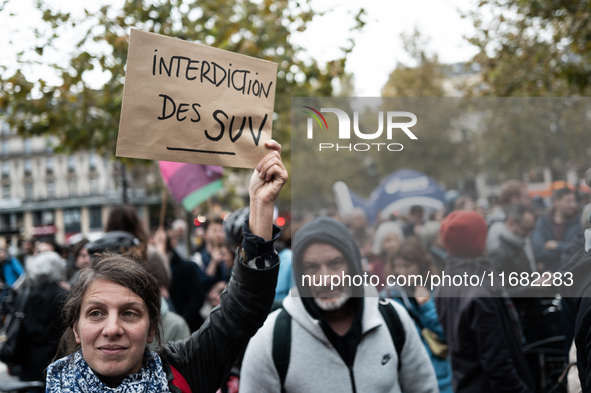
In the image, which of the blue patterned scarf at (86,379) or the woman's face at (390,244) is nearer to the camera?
the blue patterned scarf at (86,379)

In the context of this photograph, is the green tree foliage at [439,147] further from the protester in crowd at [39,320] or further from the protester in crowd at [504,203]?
the protester in crowd at [39,320]

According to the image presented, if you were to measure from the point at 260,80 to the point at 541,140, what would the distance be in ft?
5.72

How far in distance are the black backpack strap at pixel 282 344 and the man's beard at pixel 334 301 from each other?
187 mm

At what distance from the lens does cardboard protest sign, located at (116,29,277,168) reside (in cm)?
184

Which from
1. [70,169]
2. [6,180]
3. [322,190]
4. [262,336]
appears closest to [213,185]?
[322,190]

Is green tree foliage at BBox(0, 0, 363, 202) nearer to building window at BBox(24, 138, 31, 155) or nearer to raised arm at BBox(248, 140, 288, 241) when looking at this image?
A: raised arm at BBox(248, 140, 288, 241)

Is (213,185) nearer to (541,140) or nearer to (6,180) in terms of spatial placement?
(541,140)

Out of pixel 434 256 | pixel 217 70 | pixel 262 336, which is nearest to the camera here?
pixel 217 70

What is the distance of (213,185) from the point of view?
18.4 ft

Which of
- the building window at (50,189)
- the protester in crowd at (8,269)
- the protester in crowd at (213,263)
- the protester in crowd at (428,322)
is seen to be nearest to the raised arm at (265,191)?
the protester in crowd at (428,322)

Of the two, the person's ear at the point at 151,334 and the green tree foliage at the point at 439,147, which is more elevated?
the green tree foliage at the point at 439,147

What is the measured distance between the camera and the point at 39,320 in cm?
384

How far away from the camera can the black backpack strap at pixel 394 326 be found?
2424 millimetres

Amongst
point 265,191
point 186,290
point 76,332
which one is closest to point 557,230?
point 265,191
